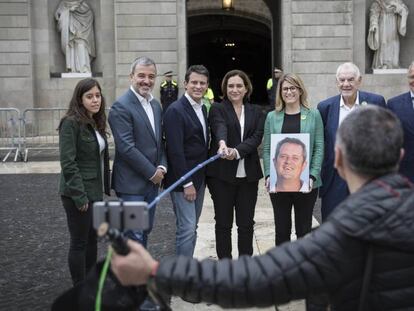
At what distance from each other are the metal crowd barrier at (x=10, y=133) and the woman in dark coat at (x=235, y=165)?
31.3 feet

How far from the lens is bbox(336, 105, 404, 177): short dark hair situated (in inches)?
77.6

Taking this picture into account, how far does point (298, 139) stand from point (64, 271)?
8.75ft

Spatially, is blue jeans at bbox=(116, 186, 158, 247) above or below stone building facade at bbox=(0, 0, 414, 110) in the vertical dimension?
below

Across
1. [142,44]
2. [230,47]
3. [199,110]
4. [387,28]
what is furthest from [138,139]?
[230,47]

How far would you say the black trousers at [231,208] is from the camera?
17.4 feet

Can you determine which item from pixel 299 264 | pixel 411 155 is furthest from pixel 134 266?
pixel 411 155

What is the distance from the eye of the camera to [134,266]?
75.3 inches

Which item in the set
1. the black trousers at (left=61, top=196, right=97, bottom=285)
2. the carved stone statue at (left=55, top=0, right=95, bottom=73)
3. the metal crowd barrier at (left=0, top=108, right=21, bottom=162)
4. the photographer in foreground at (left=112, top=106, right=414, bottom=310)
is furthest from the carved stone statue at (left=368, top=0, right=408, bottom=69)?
the photographer in foreground at (left=112, top=106, right=414, bottom=310)

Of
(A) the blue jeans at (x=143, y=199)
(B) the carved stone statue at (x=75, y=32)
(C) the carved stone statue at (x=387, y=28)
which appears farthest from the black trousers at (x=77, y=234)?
(C) the carved stone statue at (x=387, y=28)

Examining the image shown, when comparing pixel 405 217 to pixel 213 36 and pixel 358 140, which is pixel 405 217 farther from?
pixel 213 36

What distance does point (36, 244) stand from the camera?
687cm

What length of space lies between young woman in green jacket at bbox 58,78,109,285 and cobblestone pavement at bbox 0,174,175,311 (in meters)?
0.64

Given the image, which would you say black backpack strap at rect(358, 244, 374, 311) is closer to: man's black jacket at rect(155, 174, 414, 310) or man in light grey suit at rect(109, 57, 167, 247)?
man's black jacket at rect(155, 174, 414, 310)

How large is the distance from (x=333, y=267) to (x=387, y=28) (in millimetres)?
17935
